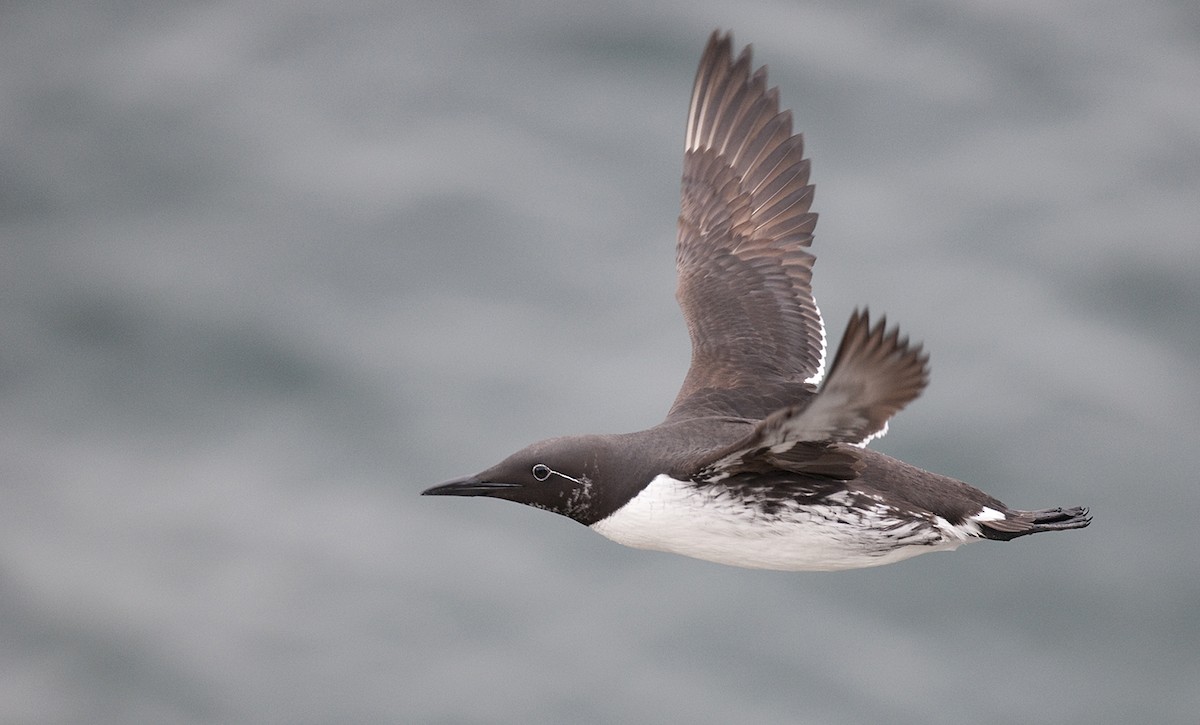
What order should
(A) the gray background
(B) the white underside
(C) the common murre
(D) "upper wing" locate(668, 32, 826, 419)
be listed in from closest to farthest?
(C) the common murre
(B) the white underside
(D) "upper wing" locate(668, 32, 826, 419)
(A) the gray background

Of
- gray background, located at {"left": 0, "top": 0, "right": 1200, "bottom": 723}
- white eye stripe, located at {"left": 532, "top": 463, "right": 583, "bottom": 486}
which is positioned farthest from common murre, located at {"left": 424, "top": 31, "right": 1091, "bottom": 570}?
gray background, located at {"left": 0, "top": 0, "right": 1200, "bottom": 723}

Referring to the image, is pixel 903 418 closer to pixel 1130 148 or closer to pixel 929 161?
pixel 929 161

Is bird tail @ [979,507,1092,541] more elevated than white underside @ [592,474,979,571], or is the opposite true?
bird tail @ [979,507,1092,541]

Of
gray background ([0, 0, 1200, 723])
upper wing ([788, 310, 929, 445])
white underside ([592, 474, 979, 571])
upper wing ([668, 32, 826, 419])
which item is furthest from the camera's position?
gray background ([0, 0, 1200, 723])

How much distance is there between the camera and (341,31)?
1903 centimetres

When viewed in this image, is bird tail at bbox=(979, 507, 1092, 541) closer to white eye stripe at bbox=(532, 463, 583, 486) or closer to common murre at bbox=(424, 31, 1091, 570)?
common murre at bbox=(424, 31, 1091, 570)

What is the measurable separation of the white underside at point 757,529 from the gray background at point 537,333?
479 centimetres

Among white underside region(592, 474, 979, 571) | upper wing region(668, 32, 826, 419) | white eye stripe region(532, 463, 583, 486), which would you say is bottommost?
white underside region(592, 474, 979, 571)

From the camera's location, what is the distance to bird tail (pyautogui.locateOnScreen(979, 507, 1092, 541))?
8508mm

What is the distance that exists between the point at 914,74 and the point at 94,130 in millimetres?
8648

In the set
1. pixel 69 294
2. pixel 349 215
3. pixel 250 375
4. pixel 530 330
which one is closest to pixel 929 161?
pixel 530 330

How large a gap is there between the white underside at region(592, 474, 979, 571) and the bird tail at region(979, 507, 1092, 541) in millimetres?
163

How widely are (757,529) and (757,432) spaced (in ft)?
3.47

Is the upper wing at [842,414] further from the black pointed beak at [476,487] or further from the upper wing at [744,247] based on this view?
the upper wing at [744,247]
